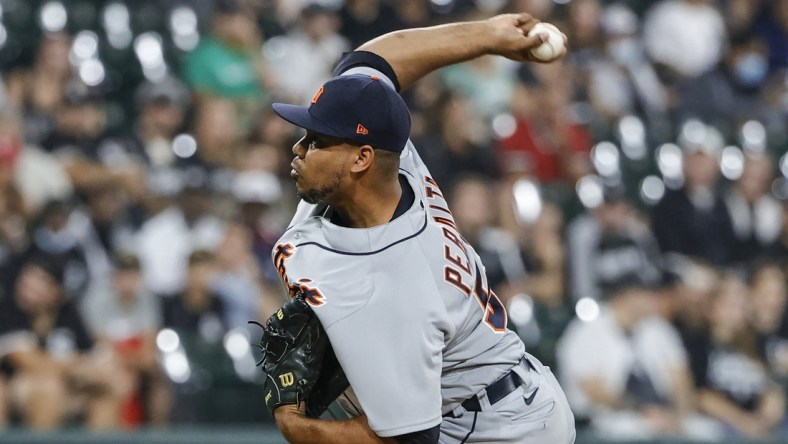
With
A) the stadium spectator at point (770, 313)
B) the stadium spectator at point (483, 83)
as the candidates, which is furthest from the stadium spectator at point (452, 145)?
the stadium spectator at point (770, 313)

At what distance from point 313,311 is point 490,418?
680mm

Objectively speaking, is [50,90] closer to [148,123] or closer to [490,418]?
[148,123]

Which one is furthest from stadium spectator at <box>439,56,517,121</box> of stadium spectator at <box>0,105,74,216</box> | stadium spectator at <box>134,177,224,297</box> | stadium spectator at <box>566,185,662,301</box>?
stadium spectator at <box>0,105,74,216</box>

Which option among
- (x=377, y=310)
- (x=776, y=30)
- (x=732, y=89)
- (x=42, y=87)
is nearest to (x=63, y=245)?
(x=42, y=87)

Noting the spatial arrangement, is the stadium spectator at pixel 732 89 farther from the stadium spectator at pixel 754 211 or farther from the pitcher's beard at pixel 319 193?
the pitcher's beard at pixel 319 193

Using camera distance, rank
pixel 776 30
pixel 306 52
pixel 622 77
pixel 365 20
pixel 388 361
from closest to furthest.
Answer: pixel 388 361
pixel 306 52
pixel 365 20
pixel 622 77
pixel 776 30

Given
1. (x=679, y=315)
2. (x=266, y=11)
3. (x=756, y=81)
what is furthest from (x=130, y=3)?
(x=756, y=81)

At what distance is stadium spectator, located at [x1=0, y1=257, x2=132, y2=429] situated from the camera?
6.99 meters

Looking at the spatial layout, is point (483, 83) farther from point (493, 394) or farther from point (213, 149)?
point (493, 394)

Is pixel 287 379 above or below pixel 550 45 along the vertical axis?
below

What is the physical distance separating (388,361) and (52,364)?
167 inches

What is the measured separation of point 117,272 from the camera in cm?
758

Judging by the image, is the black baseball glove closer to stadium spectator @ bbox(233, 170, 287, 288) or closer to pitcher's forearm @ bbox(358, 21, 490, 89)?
pitcher's forearm @ bbox(358, 21, 490, 89)

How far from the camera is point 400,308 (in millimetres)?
3355
